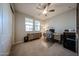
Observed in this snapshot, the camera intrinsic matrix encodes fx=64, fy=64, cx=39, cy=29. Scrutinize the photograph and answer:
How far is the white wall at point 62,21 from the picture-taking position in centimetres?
162

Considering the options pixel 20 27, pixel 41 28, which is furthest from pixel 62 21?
pixel 20 27

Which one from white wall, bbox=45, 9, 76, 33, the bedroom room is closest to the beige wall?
the bedroom room

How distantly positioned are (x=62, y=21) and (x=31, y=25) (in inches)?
33.4

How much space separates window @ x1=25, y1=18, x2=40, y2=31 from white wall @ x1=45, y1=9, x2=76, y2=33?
0.26 metres

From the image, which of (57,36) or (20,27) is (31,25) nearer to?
(20,27)

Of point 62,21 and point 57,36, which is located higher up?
point 62,21

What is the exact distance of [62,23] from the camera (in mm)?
1740

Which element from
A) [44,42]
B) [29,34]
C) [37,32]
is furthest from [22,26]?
[44,42]

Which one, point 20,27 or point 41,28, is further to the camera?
point 41,28

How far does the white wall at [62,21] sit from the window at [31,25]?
0.26 metres

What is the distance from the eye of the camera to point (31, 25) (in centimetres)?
177

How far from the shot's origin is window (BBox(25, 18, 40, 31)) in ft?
5.66

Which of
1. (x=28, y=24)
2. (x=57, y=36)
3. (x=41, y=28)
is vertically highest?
(x=28, y=24)

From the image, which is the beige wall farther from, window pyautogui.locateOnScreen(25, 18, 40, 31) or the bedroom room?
window pyautogui.locateOnScreen(25, 18, 40, 31)
